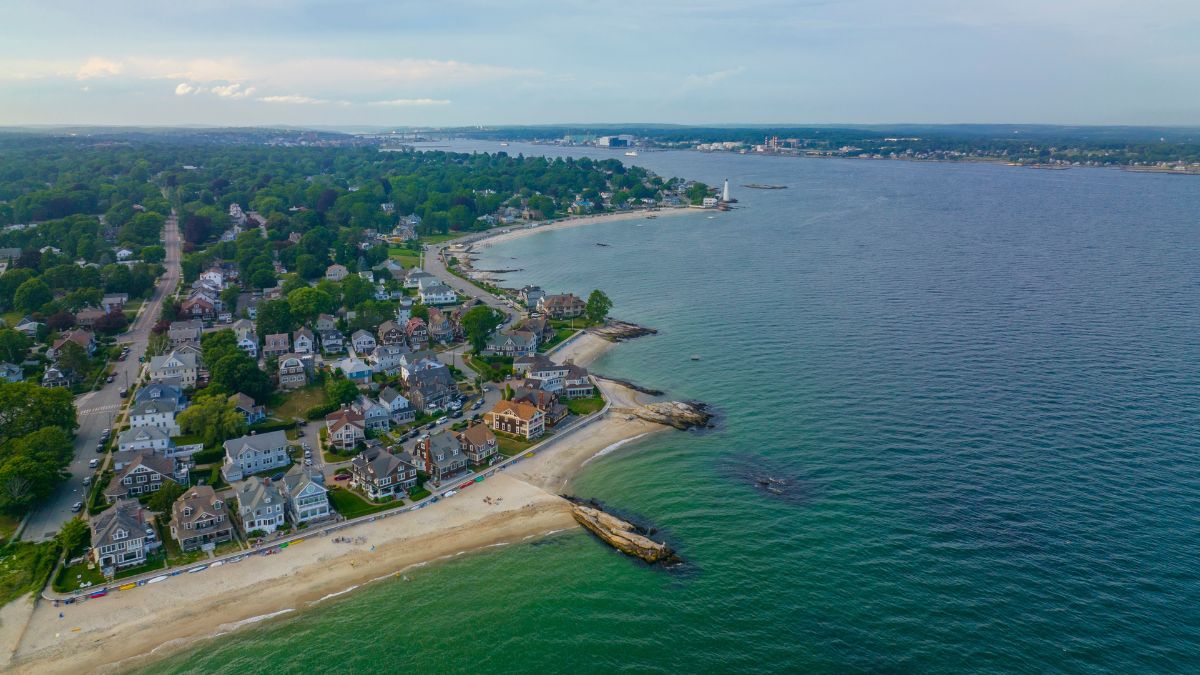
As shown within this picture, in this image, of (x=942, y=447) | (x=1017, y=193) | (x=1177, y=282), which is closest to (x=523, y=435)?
(x=942, y=447)

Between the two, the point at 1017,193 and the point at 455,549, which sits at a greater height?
the point at 1017,193

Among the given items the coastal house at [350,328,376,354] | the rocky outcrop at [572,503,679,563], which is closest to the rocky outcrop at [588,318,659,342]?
the coastal house at [350,328,376,354]

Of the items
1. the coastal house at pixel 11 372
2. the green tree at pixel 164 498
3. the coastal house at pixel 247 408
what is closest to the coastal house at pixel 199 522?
the green tree at pixel 164 498

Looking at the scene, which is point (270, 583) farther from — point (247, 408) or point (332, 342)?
point (332, 342)

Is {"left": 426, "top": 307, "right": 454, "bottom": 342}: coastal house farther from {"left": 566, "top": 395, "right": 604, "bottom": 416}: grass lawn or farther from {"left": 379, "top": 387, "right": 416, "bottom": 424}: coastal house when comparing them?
{"left": 566, "top": 395, "right": 604, "bottom": 416}: grass lawn

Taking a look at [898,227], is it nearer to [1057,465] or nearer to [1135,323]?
[1135,323]

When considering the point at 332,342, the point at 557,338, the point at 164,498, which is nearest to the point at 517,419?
the point at 164,498
